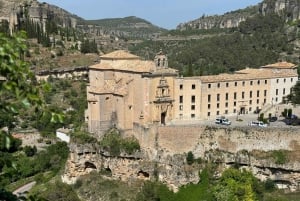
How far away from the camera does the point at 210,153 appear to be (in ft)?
140

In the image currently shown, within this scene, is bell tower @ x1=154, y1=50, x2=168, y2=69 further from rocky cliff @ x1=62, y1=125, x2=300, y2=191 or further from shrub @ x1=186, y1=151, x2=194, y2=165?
shrub @ x1=186, y1=151, x2=194, y2=165

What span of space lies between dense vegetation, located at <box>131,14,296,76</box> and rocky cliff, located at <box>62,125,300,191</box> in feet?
134

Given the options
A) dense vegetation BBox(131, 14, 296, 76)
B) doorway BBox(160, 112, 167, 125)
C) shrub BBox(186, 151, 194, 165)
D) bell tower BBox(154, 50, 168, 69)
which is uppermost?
dense vegetation BBox(131, 14, 296, 76)

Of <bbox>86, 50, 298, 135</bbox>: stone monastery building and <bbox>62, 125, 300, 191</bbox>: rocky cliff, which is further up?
<bbox>86, 50, 298, 135</bbox>: stone monastery building

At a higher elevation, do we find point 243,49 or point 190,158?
point 243,49

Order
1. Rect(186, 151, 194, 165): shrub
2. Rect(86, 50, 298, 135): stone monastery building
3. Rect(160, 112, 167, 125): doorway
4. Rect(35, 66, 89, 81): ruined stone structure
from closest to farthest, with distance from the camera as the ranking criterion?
Rect(186, 151, 194, 165): shrub
Rect(86, 50, 298, 135): stone monastery building
Rect(160, 112, 167, 125): doorway
Rect(35, 66, 89, 81): ruined stone structure

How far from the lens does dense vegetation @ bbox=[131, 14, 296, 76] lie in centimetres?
9300

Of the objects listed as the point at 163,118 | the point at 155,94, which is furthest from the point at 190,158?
the point at 155,94

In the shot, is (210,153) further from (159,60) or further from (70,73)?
(70,73)

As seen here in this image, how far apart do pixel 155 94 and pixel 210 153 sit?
266 inches

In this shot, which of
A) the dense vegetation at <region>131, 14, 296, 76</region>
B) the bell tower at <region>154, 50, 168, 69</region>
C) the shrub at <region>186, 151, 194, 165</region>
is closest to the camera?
the shrub at <region>186, 151, 194, 165</region>

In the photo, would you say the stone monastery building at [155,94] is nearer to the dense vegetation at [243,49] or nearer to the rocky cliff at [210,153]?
the rocky cliff at [210,153]

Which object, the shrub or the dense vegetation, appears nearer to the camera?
the shrub

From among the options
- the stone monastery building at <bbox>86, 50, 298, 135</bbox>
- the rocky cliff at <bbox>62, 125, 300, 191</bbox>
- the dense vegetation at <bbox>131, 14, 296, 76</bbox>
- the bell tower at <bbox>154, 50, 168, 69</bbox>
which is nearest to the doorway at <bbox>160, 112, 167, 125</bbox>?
the stone monastery building at <bbox>86, 50, 298, 135</bbox>
